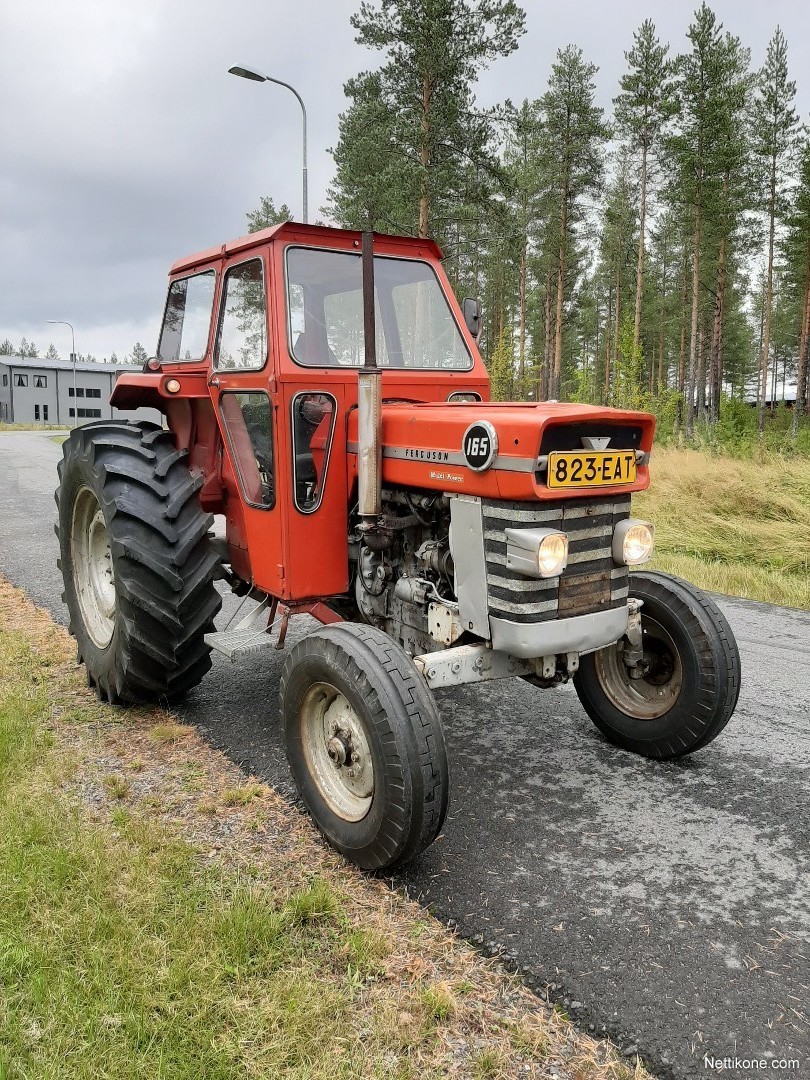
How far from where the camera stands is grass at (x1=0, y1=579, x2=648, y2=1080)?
2043 millimetres

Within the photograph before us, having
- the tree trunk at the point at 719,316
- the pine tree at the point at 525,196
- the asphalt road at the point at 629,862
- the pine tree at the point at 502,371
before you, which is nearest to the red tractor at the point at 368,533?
the asphalt road at the point at 629,862

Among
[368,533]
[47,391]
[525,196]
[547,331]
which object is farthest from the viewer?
[47,391]

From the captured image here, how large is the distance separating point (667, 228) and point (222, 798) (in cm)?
3562

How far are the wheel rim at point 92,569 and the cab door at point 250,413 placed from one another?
87cm

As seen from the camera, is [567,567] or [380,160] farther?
[380,160]

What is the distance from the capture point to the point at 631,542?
3.31 metres

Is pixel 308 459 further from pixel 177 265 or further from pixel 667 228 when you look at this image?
pixel 667 228

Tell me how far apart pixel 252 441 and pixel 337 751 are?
1.70 m

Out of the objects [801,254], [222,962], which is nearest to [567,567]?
[222,962]

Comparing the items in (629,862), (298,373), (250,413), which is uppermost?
(298,373)

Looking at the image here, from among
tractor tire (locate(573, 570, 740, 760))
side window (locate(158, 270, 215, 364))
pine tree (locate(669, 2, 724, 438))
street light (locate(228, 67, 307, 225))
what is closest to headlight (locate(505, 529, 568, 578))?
tractor tire (locate(573, 570, 740, 760))

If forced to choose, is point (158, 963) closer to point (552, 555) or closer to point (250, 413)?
point (552, 555)

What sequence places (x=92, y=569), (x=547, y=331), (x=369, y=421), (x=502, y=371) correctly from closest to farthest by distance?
(x=369, y=421), (x=92, y=569), (x=502, y=371), (x=547, y=331)

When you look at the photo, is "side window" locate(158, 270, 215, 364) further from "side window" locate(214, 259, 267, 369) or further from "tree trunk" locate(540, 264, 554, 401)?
"tree trunk" locate(540, 264, 554, 401)
